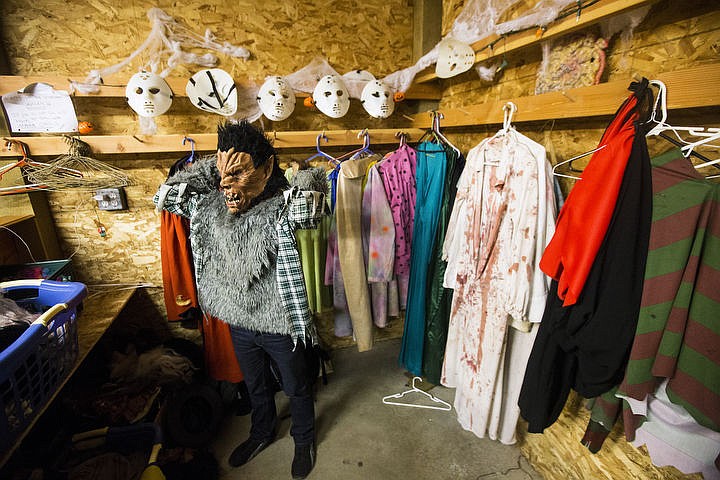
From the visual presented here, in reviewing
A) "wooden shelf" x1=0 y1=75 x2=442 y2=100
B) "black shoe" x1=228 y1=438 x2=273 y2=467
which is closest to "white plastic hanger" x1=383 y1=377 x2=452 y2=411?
"black shoe" x1=228 y1=438 x2=273 y2=467

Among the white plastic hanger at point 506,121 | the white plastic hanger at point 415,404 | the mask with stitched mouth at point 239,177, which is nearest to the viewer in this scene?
the mask with stitched mouth at point 239,177

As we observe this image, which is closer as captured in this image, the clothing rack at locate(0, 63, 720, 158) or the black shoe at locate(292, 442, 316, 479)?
the clothing rack at locate(0, 63, 720, 158)

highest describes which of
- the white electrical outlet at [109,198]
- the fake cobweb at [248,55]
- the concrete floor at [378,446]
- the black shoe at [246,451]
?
the fake cobweb at [248,55]

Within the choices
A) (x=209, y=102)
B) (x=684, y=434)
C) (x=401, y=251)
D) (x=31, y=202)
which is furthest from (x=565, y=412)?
(x=31, y=202)

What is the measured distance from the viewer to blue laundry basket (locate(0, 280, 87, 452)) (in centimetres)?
84

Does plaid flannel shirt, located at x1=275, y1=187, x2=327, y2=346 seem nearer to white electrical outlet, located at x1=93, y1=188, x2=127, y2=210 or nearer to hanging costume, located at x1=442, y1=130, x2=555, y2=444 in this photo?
hanging costume, located at x1=442, y1=130, x2=555, y2=444

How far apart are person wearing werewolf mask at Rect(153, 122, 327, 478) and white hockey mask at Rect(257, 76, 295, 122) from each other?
0.46m

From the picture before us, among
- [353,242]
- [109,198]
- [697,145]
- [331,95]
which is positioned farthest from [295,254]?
[109,198]

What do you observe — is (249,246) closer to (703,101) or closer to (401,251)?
(401,251)

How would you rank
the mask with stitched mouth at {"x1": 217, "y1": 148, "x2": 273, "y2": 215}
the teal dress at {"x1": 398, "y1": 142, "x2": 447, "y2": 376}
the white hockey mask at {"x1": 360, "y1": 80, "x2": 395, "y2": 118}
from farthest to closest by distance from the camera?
the white hockey mask at {"x1": 360, "y1": 80, "x2": 395, "y2": 118} < the teal dress at {"x1": 398, "y1": 142, "x2": 447, "y2": 376} < the mask with stitched mouth at {"x1": 217, "y1": 148, "x2": 273, "y2": 215}

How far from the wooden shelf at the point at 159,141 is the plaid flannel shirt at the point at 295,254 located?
0.76 metres

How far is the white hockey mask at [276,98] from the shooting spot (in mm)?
1623

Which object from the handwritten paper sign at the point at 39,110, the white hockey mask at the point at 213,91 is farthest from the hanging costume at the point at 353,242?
the handwritten paper sign at the point at 39,110

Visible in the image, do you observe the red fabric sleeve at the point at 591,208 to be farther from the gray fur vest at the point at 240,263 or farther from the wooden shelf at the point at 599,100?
the gray fur vest at the point at 240,263
